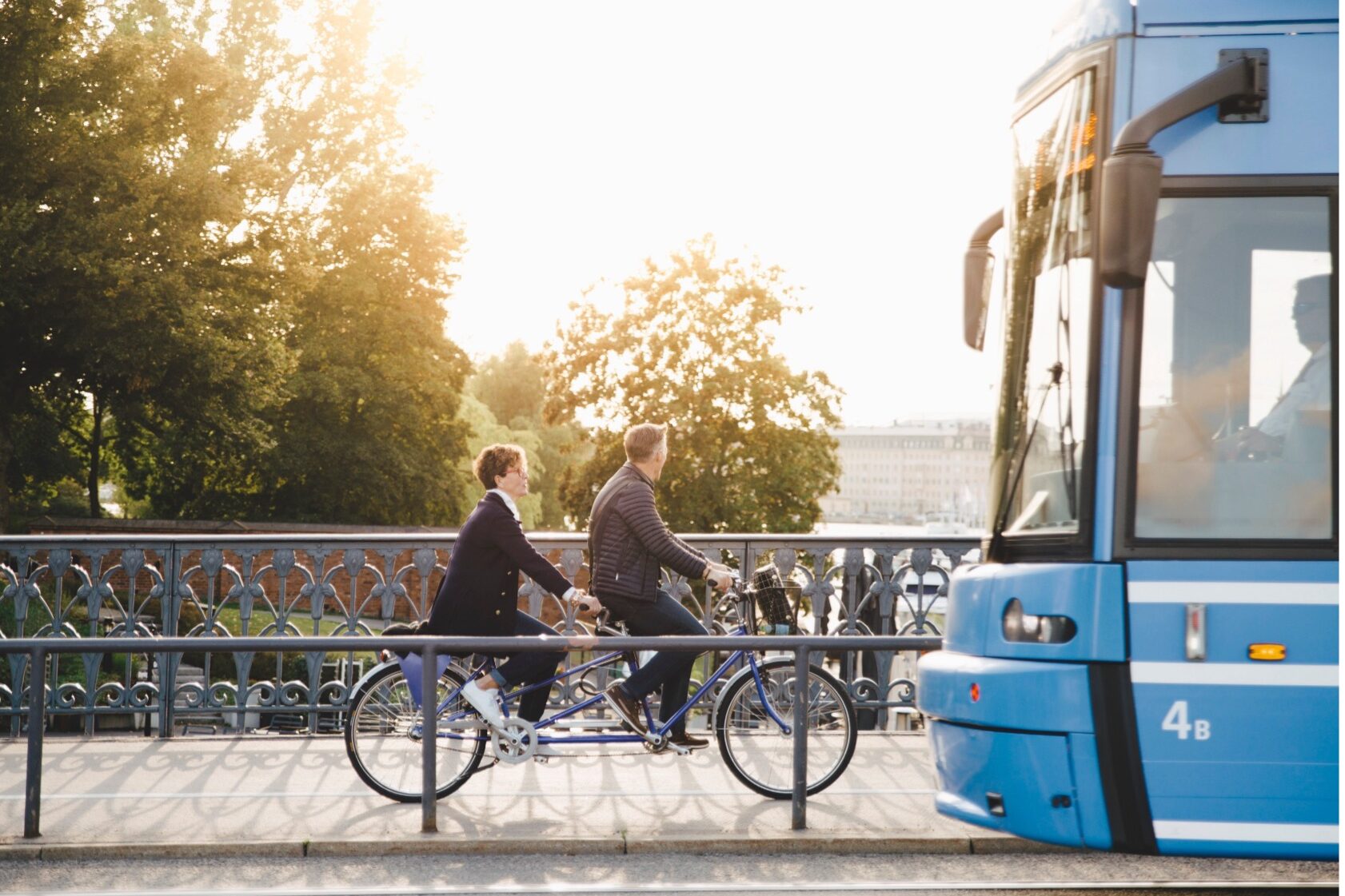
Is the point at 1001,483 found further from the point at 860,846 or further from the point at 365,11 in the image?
the point at 365,11

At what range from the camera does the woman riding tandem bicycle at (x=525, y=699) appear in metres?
7.40

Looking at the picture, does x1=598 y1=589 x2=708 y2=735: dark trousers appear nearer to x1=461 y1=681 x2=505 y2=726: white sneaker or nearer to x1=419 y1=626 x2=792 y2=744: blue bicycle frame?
x1=419 y1=626 x2=792 y2=744: blue bicycle frame

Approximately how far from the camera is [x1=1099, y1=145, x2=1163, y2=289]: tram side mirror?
4.58m

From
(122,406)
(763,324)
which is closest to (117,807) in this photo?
(122,406)

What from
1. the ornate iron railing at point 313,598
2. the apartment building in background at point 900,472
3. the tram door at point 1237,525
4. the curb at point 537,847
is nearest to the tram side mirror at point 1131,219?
the tram door at point 1237,525

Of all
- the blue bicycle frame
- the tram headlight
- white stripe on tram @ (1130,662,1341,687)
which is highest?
the tram headlight

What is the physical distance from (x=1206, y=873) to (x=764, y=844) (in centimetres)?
191

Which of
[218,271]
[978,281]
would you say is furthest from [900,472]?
[978,281]

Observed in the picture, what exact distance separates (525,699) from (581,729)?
1.11 ft

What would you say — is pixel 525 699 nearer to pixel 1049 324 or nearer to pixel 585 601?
pixel 585 601

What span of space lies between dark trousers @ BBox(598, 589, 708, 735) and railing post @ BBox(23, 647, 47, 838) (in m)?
2.76

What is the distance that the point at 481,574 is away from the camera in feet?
24.3

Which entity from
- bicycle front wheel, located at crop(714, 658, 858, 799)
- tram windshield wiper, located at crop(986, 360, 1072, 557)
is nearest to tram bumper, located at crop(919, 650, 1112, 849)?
tram windshield wiper, located at crop(986, 360, 1072, 557)

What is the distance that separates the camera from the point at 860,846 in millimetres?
6543
